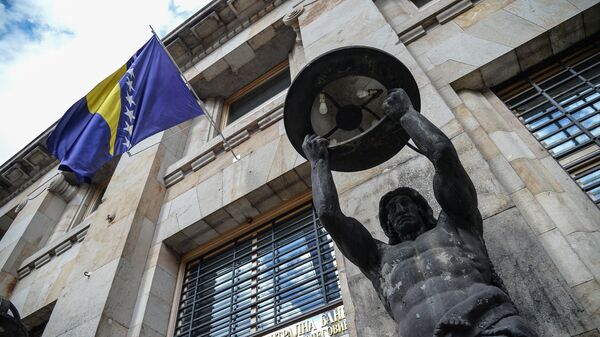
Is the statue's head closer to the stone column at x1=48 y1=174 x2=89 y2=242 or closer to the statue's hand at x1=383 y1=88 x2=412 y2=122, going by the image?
the statue's hand at x1=383 y1=88 x2=412 y2=122

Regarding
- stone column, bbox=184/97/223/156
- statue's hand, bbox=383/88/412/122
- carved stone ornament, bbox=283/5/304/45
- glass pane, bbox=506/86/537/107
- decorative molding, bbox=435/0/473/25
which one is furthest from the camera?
stone column, bbox=184/97/223/156

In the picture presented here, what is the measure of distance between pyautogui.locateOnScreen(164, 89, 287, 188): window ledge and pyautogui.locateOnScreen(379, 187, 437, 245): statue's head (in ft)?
13.7

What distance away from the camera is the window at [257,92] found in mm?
8812

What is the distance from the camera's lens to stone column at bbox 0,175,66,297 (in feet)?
28.6

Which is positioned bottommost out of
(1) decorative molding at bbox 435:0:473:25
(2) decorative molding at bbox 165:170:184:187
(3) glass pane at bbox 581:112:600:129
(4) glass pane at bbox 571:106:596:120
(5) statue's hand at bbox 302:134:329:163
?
(3) glass pane at bbox 581:112:600:129

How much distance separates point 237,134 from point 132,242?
2526mm

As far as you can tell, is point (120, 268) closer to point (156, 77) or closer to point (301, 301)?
point (301, 301)

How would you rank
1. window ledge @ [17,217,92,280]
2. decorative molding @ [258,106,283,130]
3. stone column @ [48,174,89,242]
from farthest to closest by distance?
stone column @ [48,174,89,242] < window ledge @ [17,217,92,280] < decorative molding @ [258,106,283,130]

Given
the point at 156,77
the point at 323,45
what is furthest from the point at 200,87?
the point at 323,45

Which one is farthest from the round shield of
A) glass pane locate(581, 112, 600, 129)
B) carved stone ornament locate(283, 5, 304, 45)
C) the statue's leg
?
carved stone ornament locate(283, 5, 304, 45)

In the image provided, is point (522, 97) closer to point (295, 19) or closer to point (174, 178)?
point (295, 19)

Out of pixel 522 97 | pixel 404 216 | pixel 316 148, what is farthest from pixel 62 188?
pixel 522 97

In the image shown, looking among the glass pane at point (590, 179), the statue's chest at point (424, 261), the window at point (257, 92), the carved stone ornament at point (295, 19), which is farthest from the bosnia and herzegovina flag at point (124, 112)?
the glass pane at point (590, 179)

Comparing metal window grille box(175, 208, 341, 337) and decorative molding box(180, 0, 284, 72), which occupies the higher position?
decorative molding box(180, 0, 284, 72)
